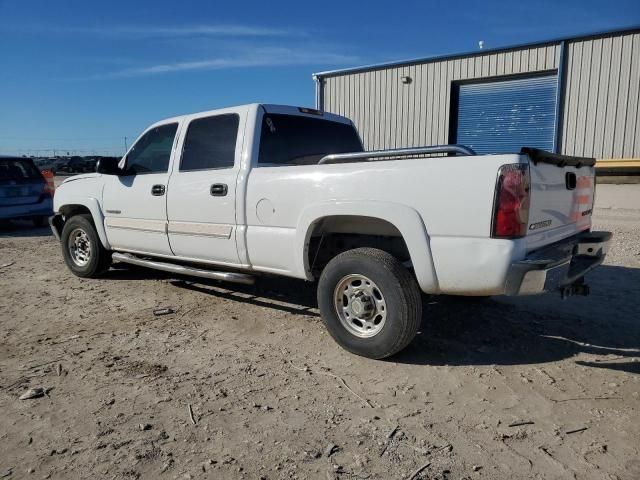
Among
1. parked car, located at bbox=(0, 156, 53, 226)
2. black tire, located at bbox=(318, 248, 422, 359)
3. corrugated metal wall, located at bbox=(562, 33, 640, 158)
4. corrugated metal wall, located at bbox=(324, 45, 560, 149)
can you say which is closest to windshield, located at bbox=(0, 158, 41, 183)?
parked car, located at bbox=(0, 156, 53, 226)

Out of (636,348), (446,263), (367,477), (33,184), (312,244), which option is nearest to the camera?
(367,477)

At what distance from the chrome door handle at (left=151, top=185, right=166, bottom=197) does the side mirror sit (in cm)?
65

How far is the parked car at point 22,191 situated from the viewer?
34.8 ft

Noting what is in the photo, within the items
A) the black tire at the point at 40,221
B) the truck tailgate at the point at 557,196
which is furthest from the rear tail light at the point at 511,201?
the black tire at the point at 40,221

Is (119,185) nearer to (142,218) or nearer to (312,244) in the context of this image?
(142,218)

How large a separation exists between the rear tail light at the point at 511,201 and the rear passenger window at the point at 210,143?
8.22 feet

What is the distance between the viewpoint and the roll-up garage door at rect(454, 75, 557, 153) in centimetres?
1294

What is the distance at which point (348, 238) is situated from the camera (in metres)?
4.39

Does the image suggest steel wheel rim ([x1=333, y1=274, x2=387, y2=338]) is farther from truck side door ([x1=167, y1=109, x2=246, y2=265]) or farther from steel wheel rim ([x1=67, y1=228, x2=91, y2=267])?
steel wheel rim ([x1=67, y1=228, x2=91, y2=267])

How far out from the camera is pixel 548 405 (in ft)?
10.1

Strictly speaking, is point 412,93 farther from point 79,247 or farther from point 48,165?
point 48,165

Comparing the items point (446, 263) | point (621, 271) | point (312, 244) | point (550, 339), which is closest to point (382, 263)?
point (446, 263)

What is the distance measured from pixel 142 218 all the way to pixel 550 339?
4233mm

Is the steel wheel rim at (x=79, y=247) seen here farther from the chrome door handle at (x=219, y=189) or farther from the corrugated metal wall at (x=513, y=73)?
the corrugated metal wall at (x=513, y=73)
